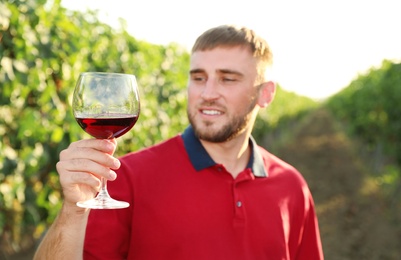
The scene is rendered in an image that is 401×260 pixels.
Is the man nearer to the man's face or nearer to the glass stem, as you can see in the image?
the man's face

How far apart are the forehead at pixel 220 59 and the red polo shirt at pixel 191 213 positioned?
0.32 metres

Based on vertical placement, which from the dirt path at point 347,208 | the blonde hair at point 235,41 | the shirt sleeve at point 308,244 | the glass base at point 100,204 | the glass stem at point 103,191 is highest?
the blonde hair at point 235,41

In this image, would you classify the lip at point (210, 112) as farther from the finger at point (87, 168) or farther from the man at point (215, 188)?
the finger at point (87, 168)

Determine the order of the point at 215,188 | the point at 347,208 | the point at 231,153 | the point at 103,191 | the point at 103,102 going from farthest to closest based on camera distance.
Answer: the point at 347,208 → the point at 231,153 → the point at 215,188 → the point at 103,191 → the point at 103,102

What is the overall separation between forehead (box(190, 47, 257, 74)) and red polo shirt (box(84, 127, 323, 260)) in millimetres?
319

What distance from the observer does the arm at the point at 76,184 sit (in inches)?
65.2

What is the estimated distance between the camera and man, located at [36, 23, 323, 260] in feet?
7.51

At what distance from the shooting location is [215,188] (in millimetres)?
2465

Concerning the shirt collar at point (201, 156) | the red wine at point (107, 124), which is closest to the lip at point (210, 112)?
the shirt collar at point (201, 156)

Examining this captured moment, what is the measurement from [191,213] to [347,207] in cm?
924

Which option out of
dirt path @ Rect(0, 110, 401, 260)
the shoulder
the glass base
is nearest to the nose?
the shoulder

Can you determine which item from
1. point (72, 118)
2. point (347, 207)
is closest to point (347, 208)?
point (347, 207)

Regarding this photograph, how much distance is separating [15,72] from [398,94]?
32.7 ft

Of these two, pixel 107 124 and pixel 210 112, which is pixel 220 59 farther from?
pixel 107 124
